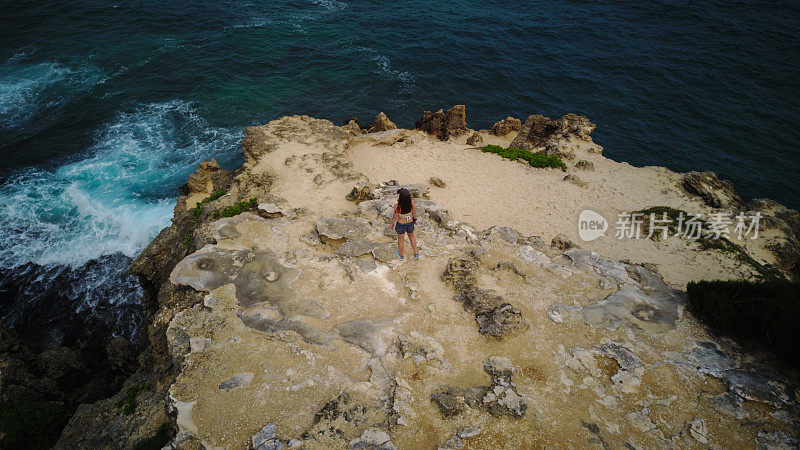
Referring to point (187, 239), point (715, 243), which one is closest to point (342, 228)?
point (187, 239)

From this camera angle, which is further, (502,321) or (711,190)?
(711,190)

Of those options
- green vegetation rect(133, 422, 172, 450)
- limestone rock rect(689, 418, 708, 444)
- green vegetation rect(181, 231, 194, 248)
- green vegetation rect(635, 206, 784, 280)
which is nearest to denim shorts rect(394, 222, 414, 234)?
green vegetation rect(133, 422, 172, 450)

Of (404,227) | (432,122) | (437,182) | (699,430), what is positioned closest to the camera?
(699,430)

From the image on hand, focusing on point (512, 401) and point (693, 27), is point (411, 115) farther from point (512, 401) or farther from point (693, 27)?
point (693, 27)

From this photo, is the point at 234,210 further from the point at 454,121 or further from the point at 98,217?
the point at 454,121

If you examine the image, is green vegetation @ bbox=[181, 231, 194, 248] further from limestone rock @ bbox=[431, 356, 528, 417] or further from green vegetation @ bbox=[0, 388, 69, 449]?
limestone rock @ bbox=[431, 356, 528, 417]

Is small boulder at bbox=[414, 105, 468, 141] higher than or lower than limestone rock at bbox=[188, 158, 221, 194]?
higher
